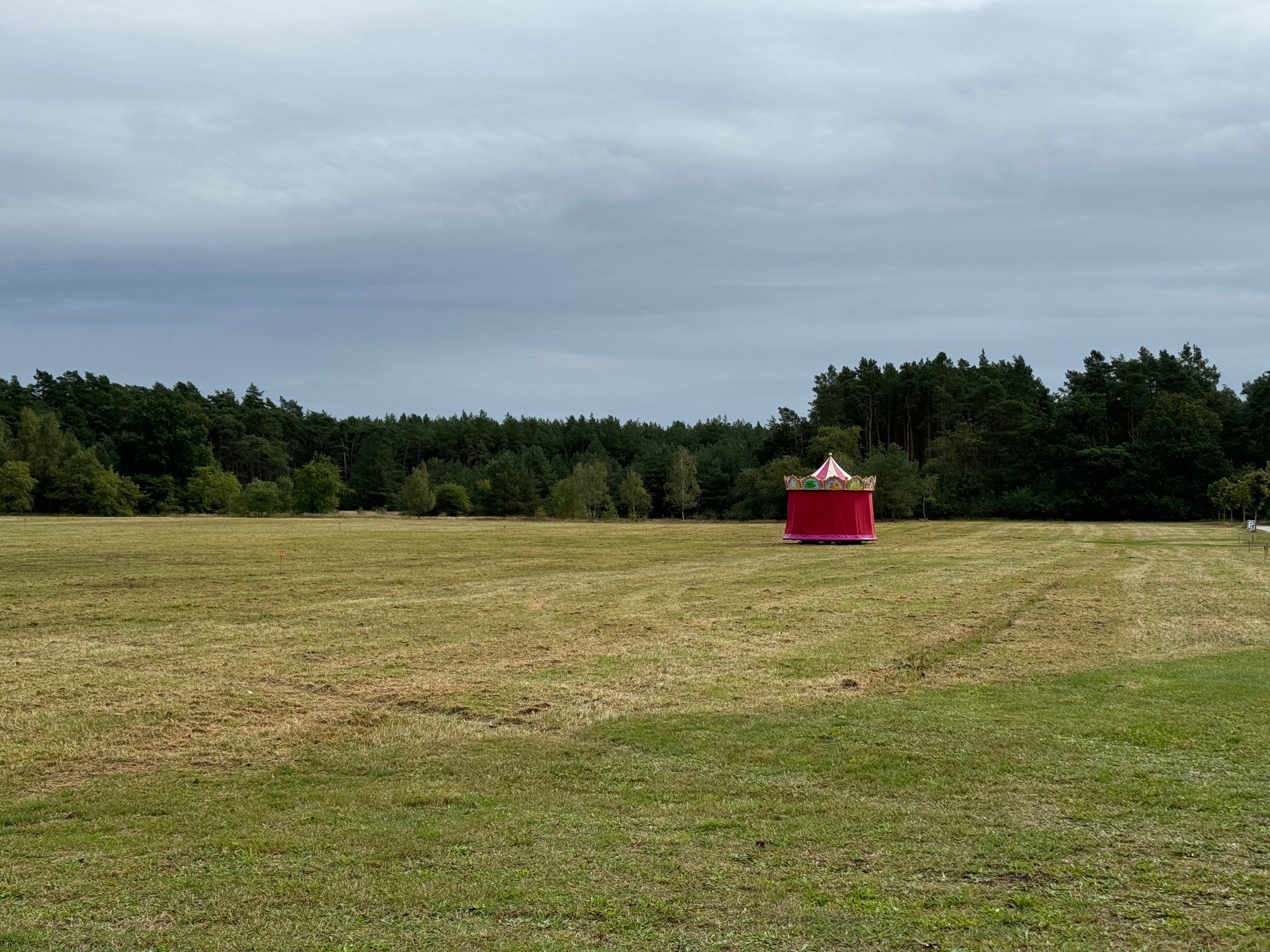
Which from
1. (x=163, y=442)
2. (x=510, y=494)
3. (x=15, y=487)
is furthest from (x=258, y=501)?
(x=510, y=494)

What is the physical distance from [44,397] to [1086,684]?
117933 mm

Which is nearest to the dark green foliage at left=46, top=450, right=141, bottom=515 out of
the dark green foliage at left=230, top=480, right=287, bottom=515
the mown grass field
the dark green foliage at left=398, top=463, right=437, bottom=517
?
the dark green foliage at left=230, top=480, right=287, bottom=515

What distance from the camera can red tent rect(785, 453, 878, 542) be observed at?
39.1 metres

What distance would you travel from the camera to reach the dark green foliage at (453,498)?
8669cm

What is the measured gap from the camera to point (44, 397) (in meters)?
107

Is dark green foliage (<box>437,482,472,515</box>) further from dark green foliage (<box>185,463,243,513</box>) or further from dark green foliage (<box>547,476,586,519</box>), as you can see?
dark green foliage (<box>185,463,243,513</box>)

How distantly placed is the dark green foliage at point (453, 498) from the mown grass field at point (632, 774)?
6865 centimetres

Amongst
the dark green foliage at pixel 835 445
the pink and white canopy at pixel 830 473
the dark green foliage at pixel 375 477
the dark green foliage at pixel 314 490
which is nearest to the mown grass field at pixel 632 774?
the pink and white canopy at pixel 830 473

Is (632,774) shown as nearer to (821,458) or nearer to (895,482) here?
(895,482)

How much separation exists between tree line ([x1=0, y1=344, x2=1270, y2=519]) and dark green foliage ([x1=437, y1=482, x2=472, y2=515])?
17 centimetres

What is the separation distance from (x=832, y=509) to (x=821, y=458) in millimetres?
44835

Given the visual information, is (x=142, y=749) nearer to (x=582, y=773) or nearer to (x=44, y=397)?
(x=582, y=773)

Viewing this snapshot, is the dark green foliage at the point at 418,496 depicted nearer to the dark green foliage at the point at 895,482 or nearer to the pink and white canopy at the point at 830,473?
the dark green foliage at the point at 895,482

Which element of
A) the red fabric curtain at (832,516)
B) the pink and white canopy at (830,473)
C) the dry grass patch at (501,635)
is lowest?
the dry grass patch at (501,635)
